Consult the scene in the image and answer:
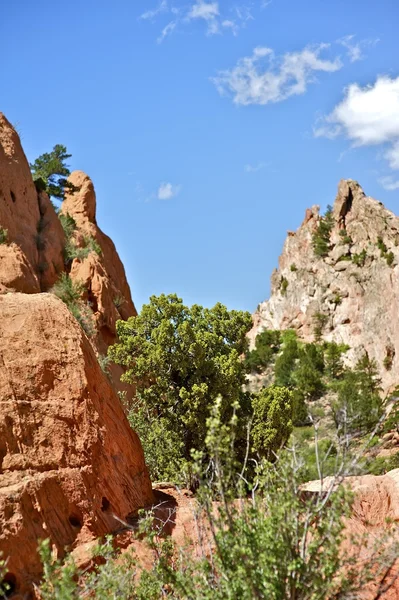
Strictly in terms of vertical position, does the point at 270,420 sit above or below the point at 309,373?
below

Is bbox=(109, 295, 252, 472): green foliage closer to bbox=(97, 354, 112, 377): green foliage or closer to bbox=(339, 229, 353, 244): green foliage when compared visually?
bbox=(97, 354, 112, 377): green foliage

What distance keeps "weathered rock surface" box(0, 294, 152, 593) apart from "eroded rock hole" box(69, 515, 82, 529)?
0.02m

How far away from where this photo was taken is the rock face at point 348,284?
226ft

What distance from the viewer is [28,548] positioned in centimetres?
1020

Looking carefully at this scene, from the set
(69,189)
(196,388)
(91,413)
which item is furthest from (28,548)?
(69,189)

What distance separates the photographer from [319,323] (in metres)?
79.7

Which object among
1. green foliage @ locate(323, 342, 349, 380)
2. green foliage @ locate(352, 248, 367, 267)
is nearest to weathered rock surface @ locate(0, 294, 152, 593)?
green foliage @ locate(323, 342, 349, 380)

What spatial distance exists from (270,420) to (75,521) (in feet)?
31.5

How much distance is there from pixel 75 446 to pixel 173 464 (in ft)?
23.8

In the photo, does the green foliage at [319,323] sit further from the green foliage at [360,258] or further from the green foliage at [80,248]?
the green foliage at [80,248]

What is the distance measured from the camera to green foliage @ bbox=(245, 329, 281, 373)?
73125mm

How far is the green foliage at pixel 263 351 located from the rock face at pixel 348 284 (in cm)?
412

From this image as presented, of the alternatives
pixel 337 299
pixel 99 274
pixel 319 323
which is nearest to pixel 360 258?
pixel 337 299

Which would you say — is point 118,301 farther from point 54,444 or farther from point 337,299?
point 337,299
